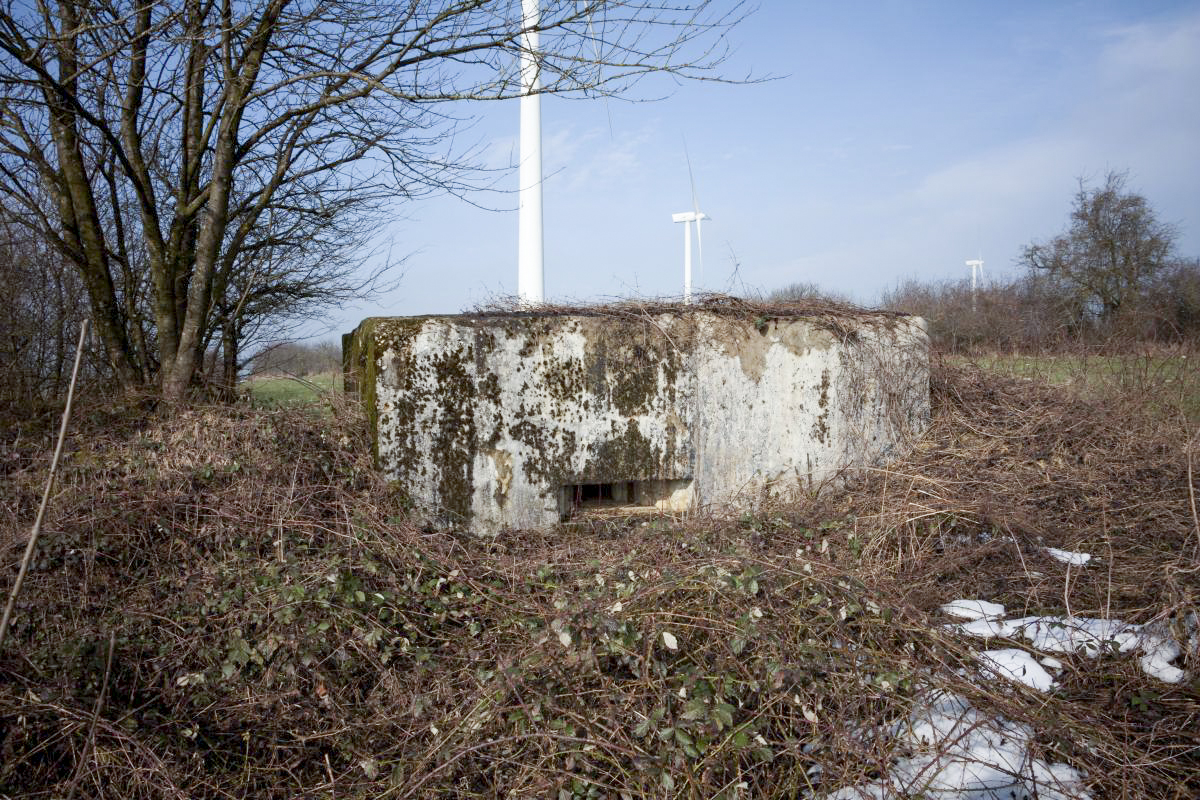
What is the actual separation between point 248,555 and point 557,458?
5.60ft

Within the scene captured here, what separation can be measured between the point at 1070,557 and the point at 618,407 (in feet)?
8.28

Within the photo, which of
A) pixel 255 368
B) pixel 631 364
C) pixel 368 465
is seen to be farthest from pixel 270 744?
pixel 255 368

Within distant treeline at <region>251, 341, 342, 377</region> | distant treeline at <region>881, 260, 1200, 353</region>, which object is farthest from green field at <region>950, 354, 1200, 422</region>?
distant treeline at <region>251, 341, 342, 377</region>

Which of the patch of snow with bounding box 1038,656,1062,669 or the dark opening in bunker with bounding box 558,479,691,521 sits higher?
the dark opening in bunker with bounding box 558,479,691,521

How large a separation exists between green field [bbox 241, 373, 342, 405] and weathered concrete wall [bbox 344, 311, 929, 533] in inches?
32.2

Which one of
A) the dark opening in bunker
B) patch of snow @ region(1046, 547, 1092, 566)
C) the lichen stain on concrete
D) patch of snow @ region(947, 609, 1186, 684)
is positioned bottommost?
patch of snow @ region(947, 609, 1186, 684)

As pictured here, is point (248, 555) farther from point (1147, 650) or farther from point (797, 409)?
point (1147, 650)

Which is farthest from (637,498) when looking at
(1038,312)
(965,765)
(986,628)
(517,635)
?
(1038,312)

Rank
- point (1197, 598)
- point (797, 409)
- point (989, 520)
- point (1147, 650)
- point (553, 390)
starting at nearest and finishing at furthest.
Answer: point (1147, 650), point (1197, 598), point (989, 520), point (553, 390), point (797, 409)

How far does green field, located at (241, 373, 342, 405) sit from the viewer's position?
5.65m

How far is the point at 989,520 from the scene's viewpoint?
13.3 feet

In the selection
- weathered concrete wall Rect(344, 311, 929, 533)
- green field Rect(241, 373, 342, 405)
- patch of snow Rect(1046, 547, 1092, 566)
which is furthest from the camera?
green field Rect(241, 373, 342, 405)

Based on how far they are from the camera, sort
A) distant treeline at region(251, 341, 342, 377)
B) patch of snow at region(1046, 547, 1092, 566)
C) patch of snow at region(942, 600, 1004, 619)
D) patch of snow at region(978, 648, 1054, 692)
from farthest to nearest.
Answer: distant treeline at region(251, 341, 342, 377)
patch of snow at region(1046, 547, 1092, 566)
patch of snow at region(942, 600, 1004, 619)
patch of snow at region(978, 648, 1054, 692)

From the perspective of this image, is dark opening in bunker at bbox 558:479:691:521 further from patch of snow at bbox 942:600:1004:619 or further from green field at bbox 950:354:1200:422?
green field at bbox 950:354:1200:422
